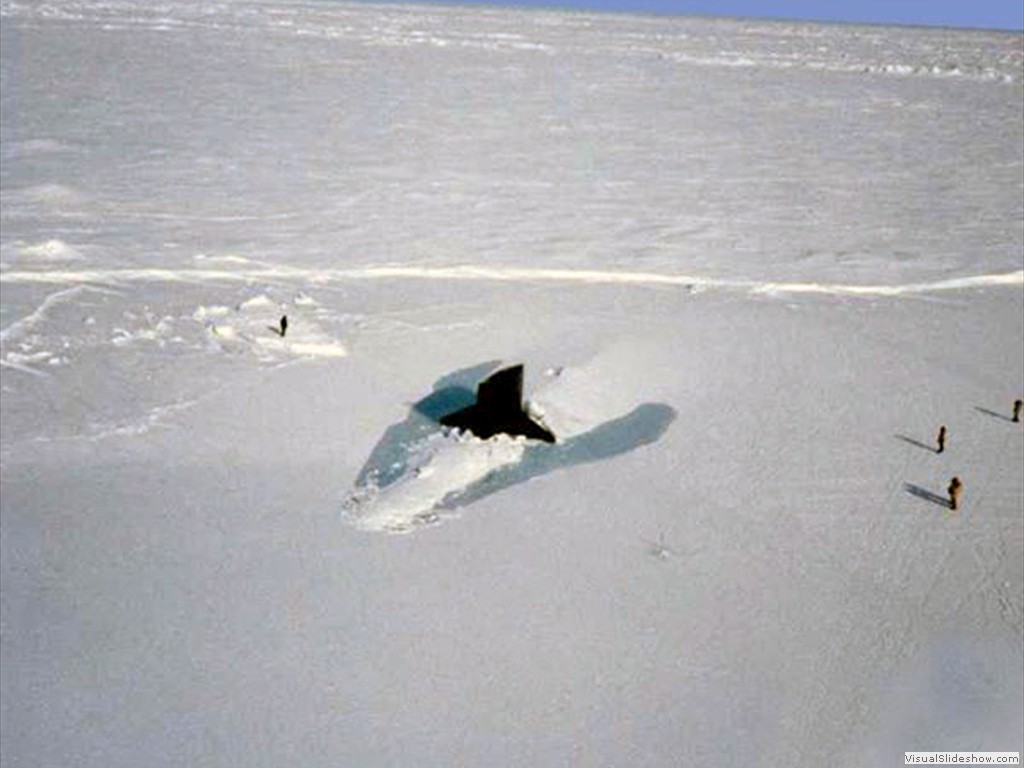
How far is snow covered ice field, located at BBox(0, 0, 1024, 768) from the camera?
428cm

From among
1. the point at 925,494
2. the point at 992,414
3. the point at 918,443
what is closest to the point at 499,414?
the point at 925,494

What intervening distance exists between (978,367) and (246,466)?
5376mm

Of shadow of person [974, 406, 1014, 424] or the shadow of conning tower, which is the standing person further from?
the shadow of conning tower

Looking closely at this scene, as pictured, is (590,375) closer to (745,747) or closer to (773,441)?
(773,441)

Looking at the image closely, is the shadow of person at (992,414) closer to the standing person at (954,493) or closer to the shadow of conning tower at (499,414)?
the standing person at (954,493)

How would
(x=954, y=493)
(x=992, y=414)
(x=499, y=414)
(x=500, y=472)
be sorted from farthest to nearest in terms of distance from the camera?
(x=992, y=414) < (x=499, y=414) < (x=500, y=472) < (x=954, y=493)

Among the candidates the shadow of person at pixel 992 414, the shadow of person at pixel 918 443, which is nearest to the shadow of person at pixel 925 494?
the shadow of person at pixel 918 443

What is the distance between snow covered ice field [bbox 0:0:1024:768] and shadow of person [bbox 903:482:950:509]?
0.05 ft

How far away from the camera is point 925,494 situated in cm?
596

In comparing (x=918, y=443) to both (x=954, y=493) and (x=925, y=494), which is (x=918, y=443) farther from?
(x=954, y=493)

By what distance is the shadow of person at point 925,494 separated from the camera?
5.88 metres

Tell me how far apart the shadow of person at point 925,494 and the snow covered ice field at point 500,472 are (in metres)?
0.01

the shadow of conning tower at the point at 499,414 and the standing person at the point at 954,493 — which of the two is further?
the shadow of conning tower at the point at 499,414

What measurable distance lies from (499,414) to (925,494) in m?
2.57
